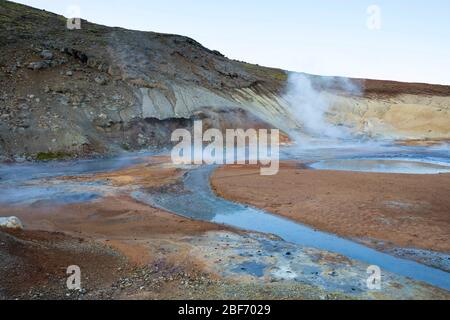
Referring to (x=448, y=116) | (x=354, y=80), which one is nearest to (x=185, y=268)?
(x=448, y=116)

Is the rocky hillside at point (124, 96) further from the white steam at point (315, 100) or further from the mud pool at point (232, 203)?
the mud pool at point (232, 203)

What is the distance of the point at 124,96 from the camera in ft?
99.8

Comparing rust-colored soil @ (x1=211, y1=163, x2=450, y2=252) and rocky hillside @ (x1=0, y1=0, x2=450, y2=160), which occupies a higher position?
rocky hillside @ (x1=0, y1=0, x2=450, y2=160)

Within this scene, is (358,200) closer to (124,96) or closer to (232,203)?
(232,203)

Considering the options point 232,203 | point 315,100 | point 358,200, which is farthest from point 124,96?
point 358,200

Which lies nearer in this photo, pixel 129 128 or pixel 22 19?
pixel 129 128

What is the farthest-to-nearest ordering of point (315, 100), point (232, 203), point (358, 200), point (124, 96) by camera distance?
1. point (315, 100)
2. point (124, 96)
3. point (232, 203)
4. point (358, 200)

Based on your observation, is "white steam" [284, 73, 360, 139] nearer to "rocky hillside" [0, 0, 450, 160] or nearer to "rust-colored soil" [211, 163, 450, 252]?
"rocky hillside" [0, 0, 450, 160]

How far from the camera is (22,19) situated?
34500 millimetres

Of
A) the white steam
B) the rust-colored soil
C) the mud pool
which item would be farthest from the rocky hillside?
the rust-colored soil

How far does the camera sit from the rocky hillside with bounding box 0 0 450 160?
83.0ft

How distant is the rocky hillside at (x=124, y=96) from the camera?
2530 centimetres

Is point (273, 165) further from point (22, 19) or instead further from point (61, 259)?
point (22, 19)

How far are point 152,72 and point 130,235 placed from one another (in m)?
26.3
